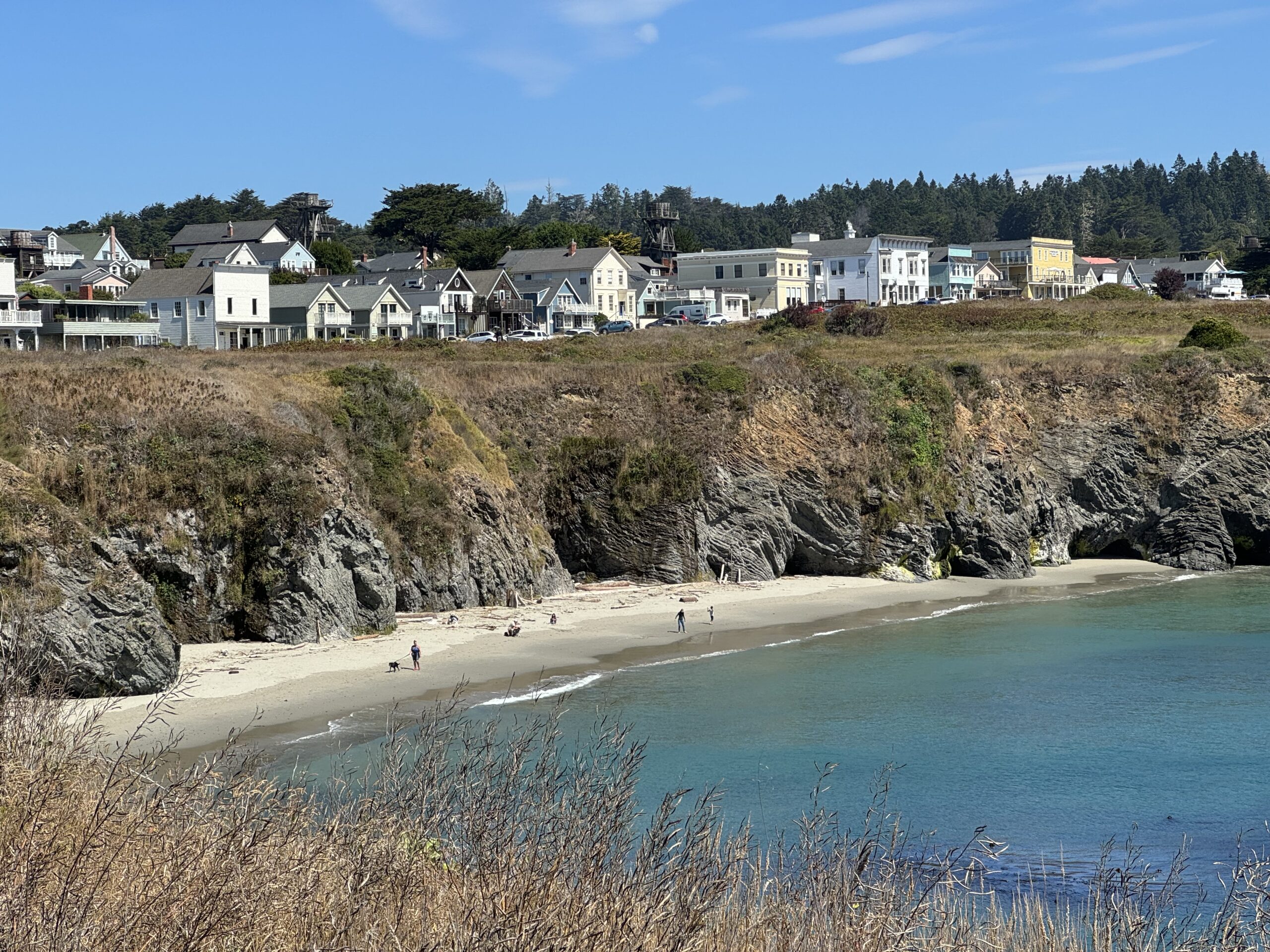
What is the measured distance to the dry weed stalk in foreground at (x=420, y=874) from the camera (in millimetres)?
8945

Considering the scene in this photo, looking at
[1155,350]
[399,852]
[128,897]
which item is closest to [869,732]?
[399,852]

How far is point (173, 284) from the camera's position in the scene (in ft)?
269

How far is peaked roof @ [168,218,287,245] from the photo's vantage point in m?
120

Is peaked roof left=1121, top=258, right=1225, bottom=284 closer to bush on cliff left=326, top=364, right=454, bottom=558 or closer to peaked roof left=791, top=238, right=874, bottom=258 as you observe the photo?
peaked roof left=791, top=238, right=874, bottom=258

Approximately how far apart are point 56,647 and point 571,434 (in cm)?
2175

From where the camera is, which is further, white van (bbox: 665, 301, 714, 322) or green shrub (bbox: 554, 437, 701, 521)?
white van (bbox: 665, 301, 714, 322)

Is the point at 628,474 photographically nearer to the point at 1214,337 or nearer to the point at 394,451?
the point at 394,451

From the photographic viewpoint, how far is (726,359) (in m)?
53.3

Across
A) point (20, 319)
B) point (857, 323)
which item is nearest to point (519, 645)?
point (857, 323)

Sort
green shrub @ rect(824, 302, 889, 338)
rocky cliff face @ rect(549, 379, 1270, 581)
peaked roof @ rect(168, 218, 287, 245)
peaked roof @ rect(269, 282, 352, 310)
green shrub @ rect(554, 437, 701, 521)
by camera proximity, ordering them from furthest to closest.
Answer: peaked roof @ rect(168, 218, 287, 245) < peaked roof @ rect(269, 282, 352, 310) < green shrub @ rect(824, 302, 889, 338) < rocky cliff face @ rect(549, 379, 1270, 581) < green shrub @ rect(554, 437, 701, 521)

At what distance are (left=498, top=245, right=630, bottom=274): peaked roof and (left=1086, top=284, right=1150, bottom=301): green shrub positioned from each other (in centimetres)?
3736

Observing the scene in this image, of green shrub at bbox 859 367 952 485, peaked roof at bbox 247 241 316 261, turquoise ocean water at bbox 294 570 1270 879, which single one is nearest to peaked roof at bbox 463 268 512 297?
peaked roof at bbox 247 241 316 261

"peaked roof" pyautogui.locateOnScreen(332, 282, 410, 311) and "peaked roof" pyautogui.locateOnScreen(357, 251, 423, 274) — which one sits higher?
"peaked roof" pyautogui.locateOnScreen(357, 251, 423, 274)

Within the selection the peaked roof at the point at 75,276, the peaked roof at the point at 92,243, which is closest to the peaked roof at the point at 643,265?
the peaked roof at the point at 75,276
